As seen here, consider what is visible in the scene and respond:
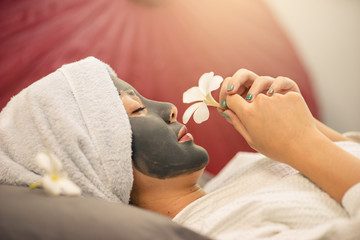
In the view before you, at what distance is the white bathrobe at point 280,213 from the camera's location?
64 cm

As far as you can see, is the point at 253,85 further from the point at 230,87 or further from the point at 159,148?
the point at 159,148

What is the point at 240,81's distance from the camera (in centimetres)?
91

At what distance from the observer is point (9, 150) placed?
0.83 meters

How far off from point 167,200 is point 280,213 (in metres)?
0.33

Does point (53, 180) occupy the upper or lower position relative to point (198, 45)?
lower

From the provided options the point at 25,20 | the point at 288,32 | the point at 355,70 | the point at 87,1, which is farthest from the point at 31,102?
the point at 355,70

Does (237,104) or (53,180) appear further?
(237,104)

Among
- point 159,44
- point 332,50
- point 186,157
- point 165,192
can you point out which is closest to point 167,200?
point 165,192

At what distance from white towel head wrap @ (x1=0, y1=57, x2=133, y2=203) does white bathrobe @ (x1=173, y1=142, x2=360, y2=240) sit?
219 mm

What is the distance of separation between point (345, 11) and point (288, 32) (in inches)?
→ 12.4

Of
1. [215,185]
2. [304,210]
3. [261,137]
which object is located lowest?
[215,185]

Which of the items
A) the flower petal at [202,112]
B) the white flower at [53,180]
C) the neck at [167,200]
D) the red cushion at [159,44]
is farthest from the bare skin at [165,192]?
the red cushion at [159,44]

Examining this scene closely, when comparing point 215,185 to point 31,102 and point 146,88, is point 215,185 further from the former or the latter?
point 31,102

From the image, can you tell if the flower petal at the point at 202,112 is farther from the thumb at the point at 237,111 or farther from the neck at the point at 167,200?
the neck at the point at 167,200
